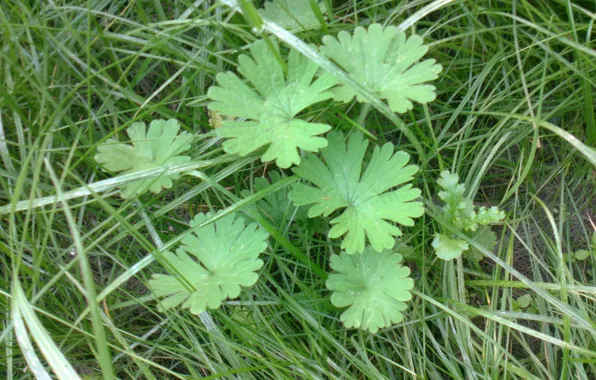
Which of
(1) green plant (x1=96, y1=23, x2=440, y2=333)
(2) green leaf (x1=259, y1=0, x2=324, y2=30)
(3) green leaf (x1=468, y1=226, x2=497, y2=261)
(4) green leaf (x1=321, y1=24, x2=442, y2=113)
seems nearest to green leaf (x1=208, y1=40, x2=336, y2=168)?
(1) green plant (x1=96, y1=23, x2=440, y2=333)

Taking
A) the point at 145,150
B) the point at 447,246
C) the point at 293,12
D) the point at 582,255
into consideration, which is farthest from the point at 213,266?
the point at 582,255

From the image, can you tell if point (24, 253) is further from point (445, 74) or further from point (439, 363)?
point (445, 74)

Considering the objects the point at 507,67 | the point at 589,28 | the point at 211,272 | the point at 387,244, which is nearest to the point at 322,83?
the point at 387,244

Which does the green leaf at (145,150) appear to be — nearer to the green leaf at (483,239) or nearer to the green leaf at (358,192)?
the green leaf at (358,192)

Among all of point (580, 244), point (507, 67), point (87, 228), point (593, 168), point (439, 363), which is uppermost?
point (507, 67)

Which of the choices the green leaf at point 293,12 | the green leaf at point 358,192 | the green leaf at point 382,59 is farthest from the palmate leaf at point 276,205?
the green leaf at point 293,12

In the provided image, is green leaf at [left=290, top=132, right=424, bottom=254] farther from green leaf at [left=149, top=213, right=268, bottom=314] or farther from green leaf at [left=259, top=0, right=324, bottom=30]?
green leaf at [left=259, top=0, right=324, bottom=30]

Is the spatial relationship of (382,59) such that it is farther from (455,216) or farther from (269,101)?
(455,216)
